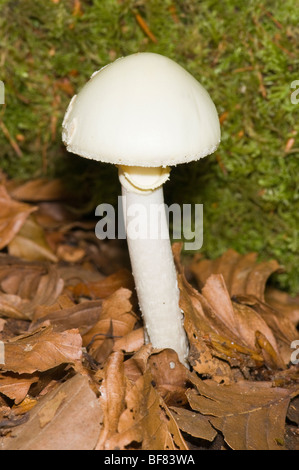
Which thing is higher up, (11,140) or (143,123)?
(11,140)

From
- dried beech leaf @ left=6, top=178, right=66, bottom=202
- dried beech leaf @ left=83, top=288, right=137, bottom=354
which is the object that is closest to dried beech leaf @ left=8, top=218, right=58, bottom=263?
dried beech leaf @ left=6, top=178, right=66, bottom=202

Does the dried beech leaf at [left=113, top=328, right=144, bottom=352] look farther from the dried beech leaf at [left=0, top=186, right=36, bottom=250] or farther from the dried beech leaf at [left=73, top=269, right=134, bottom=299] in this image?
the dried beech leaf at [left=0, top=186, right=36, bottom=250]

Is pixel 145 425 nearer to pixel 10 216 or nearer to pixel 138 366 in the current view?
pixel 138 366

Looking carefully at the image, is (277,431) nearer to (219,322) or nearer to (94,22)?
(219,322)

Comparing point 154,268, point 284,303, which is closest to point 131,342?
point 154,268

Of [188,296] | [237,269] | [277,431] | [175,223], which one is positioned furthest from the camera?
[175,223]

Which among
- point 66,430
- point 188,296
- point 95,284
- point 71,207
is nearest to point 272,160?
point 188,296
